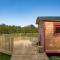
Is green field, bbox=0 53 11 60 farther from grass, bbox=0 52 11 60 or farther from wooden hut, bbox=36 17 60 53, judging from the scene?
wooden hut, bbox=36 17 60 53

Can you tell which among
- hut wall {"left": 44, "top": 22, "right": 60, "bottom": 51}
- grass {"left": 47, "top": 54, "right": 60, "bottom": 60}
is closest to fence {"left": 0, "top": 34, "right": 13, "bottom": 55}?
hut wall {"left": 44, "top": 22, "right": 60, "bottom": 51}

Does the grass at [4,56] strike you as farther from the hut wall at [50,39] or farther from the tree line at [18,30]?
the tree line at [18,30]

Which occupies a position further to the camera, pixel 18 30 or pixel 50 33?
pixel 18 30

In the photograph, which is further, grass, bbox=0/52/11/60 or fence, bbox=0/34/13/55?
grass, bbox=0/52/11/60

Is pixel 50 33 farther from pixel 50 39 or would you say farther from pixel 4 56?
pixel 4 56

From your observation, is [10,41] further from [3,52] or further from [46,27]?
[46,27]

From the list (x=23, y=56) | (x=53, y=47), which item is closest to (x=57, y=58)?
(x=53, y=47)

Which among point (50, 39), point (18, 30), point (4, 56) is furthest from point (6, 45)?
point (18, 30)

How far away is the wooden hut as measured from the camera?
15.4m

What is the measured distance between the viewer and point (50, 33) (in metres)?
15.5

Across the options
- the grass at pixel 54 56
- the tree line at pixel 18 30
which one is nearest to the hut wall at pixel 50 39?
the grass at pixel 54 56

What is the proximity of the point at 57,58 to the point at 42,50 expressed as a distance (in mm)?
1267

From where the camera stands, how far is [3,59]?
15555 mm

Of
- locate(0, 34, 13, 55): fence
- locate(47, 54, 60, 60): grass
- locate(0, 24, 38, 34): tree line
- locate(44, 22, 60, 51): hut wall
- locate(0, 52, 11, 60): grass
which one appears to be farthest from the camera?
locate(0, 24, 38, 34): tree line
